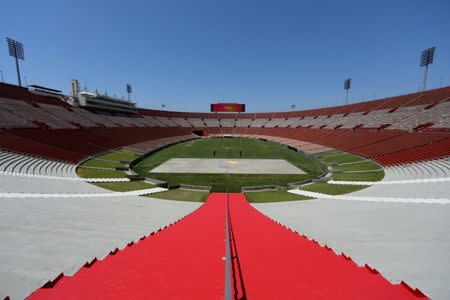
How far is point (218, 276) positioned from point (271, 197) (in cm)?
1640

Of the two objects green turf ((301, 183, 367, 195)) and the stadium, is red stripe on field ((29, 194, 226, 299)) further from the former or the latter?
green turf ((301, 183, 367, 195))

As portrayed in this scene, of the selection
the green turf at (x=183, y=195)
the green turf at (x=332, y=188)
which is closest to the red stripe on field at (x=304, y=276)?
the green turf at (x=183, y=195)

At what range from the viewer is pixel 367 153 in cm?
3253

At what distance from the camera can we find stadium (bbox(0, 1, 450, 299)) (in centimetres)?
375

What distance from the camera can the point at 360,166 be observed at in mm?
28312

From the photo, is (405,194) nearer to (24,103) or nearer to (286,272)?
(286,272)

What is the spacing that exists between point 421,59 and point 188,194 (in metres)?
80.5

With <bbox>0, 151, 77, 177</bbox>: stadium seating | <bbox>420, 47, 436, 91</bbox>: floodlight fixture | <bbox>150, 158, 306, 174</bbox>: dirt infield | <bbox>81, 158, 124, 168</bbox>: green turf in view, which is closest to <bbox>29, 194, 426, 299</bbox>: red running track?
<bbox>0, 151, 77, 177</bbox>: stadium seating

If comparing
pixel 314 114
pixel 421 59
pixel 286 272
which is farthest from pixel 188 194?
pixel 421 59

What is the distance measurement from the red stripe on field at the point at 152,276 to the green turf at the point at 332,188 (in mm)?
17137

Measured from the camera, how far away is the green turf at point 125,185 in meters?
19.8

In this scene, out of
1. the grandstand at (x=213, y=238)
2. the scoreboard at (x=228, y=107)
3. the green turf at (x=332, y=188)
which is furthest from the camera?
the scoreboard at (x=228, y=107)

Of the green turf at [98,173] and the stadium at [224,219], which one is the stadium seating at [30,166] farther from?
the green turf at [98,173]

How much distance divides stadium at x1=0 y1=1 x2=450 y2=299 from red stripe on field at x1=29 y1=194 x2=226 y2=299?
0.03 metres
